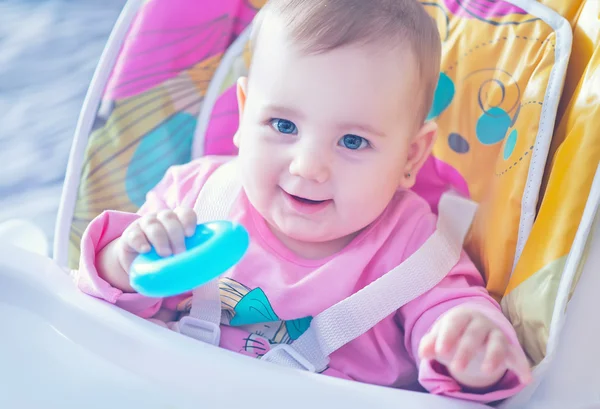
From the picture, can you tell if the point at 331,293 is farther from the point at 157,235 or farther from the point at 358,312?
the point at 157,235

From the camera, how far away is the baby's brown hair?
748 mm

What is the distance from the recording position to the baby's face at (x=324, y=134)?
2.45ft

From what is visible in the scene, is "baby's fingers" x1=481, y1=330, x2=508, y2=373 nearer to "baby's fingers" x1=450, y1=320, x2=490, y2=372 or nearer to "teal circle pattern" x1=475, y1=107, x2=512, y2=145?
"baby's fingers" x1=450, y1=320, x2=490, y2=372

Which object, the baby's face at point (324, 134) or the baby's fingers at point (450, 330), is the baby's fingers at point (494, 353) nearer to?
the baby's fingers at point (450, 330)

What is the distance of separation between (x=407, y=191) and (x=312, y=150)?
0.72 feet

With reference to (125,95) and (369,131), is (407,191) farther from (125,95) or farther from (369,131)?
(125,95)

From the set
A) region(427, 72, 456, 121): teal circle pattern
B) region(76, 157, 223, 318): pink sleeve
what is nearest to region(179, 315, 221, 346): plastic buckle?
region(76, 157, 223, 318): pink sleeve

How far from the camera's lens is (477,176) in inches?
36.7

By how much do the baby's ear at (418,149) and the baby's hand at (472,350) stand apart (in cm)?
23

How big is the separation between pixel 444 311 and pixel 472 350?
0.44 feet

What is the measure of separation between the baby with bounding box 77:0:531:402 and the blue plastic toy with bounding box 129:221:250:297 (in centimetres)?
6

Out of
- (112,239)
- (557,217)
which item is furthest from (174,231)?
(557,217)

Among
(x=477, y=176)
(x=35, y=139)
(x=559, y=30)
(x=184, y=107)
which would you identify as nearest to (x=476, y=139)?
(x=477, y=176)

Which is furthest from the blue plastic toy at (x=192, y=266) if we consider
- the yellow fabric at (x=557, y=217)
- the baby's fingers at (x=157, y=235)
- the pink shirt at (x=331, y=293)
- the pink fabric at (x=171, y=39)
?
the pink fabric at (x=171, y=39)
